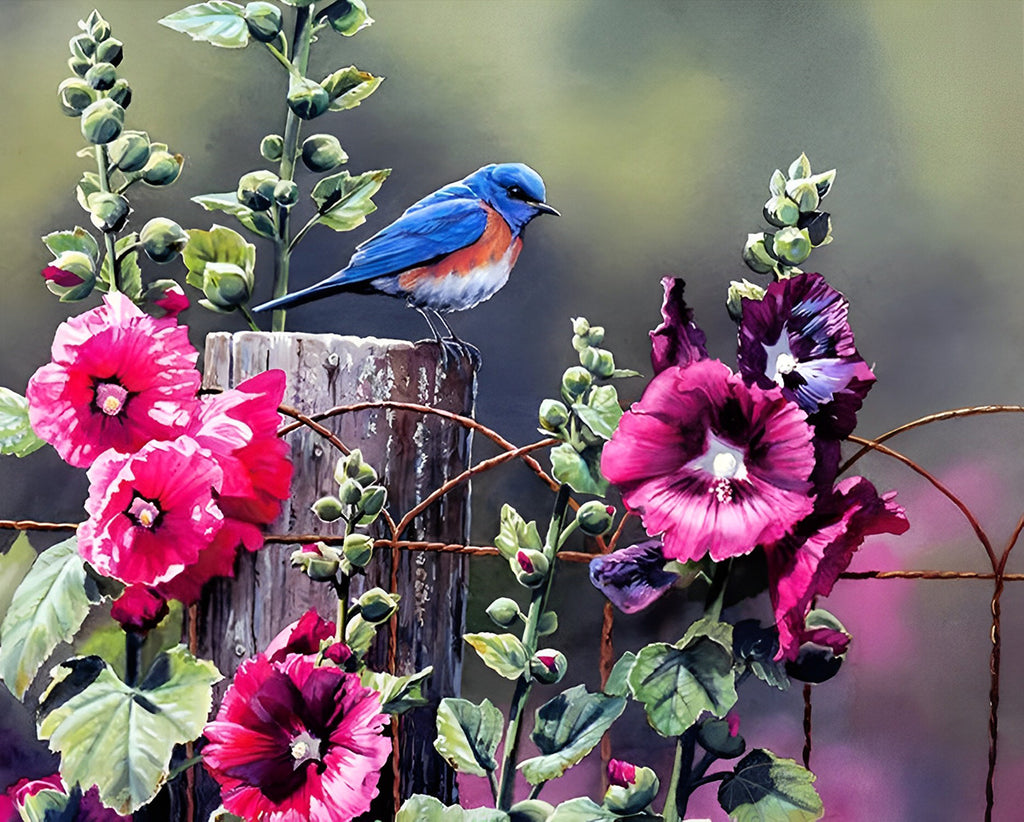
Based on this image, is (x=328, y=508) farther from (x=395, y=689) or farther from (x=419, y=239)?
(x=419, y=239)

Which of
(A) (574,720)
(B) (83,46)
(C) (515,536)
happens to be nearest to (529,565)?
(C) (515,536)

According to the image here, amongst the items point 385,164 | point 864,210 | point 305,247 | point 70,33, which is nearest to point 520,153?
point 385,164

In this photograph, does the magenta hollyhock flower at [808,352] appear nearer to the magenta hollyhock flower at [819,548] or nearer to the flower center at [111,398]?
the magenta hollyhock flower at [819,548]

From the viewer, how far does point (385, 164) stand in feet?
3.80

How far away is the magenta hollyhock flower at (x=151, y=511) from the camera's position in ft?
2.60

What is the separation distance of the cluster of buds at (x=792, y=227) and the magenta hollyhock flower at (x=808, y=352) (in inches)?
1.1

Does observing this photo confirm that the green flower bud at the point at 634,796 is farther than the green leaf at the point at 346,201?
No

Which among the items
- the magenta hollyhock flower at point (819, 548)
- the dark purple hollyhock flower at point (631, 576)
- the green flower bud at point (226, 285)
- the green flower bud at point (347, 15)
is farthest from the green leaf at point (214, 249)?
the magenta hollyhock flower at point (819, 548)

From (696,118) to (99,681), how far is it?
81 centimetres

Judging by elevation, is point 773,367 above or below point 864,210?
below

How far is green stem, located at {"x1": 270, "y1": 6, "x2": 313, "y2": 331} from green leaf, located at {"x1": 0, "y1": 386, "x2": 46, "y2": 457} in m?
0.27

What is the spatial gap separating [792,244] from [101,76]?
0.59m

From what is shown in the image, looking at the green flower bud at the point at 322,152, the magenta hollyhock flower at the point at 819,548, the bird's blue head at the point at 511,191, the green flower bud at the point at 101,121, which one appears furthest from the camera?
the bird's blue head at the point at 511,191

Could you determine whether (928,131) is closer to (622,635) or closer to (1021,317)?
(1021,317)
